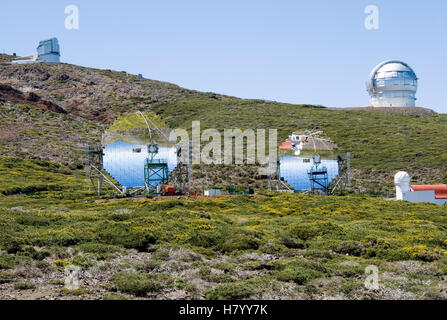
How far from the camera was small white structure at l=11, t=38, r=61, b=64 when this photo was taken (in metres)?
168

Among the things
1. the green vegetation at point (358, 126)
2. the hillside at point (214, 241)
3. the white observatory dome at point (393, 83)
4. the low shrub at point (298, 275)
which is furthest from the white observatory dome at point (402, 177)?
the white observatory dome at point (393, 83)

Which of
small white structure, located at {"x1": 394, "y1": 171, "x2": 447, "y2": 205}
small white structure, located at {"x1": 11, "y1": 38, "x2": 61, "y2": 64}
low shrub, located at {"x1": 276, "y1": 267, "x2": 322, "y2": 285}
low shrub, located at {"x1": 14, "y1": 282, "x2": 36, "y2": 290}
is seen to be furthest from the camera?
small white structure, located at {"x1": 11, "y1": 38, "x2": 61, "y2": 64}

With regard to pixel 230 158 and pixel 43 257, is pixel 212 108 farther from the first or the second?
pixel 43 257

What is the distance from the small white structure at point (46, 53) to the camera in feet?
550

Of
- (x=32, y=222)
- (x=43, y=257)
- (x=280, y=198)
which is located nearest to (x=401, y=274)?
(x=43, y=257)

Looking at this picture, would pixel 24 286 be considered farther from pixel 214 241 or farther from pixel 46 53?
pixel 46 53

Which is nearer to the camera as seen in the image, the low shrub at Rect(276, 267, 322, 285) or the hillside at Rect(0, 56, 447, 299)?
the hillside at Rect(0, 56, 447, 299)

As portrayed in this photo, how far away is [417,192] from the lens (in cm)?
5722

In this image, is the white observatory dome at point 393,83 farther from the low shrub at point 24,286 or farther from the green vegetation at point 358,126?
the low shrub at point 24,286

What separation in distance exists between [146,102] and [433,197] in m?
101

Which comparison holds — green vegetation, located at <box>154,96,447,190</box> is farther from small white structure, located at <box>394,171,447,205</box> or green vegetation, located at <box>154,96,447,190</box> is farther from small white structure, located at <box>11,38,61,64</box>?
small white structure, located at <box>11,38,61,64</box>

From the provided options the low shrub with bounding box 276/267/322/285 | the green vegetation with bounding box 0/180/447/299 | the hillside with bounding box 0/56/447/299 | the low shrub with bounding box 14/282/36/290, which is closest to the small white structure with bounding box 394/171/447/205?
the hillside with bounding box 0/56/447/299

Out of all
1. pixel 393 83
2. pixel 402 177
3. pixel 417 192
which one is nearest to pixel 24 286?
pixel 402 177

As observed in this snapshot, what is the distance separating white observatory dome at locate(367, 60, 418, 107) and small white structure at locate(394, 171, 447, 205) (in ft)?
290
